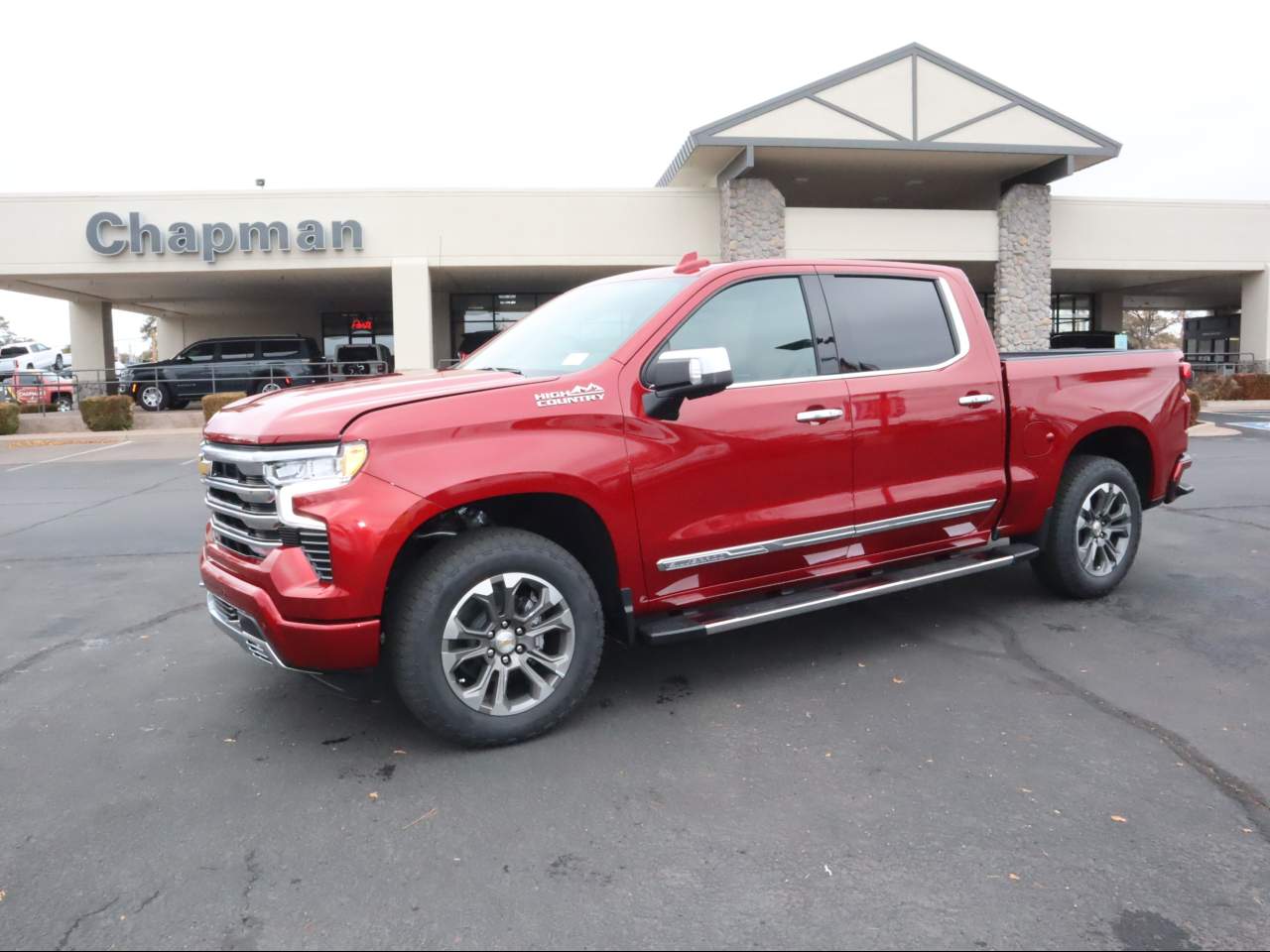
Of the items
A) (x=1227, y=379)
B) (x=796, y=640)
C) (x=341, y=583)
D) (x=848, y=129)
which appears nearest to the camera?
(x=341, y=583)

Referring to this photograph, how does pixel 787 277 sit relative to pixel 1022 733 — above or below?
above

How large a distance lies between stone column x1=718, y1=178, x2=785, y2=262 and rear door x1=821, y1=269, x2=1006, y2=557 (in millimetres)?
18784

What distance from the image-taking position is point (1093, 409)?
5406 millimetres

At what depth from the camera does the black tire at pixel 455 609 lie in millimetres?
3508

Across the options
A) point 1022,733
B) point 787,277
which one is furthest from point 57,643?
point 1022,733

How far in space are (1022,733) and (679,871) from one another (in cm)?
172

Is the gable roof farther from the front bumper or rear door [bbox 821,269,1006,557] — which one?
Result: the front bumper

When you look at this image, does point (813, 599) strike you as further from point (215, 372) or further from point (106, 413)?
point (215, 372)

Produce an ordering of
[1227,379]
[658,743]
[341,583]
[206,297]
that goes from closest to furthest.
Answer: [341,583] < [658,743] < [1227,379] < [206,297]

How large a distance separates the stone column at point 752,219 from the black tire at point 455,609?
67.2 ft

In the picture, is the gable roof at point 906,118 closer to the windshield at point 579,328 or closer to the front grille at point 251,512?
the windshield at point 579,328

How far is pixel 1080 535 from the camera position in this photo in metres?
5.52

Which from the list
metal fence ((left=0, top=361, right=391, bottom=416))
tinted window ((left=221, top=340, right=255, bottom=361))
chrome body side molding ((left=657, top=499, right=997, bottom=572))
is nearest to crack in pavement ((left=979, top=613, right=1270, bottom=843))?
chrome body side molding ((left=657, top=499, right=997, bottom=572))

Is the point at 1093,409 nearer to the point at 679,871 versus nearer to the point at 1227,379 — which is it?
the point at 679,871
